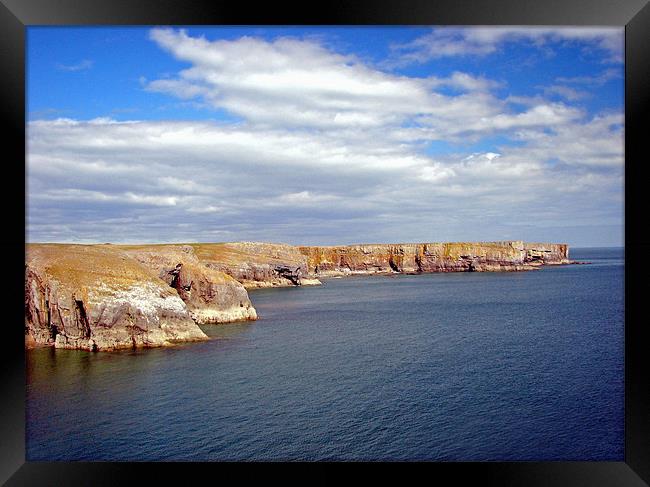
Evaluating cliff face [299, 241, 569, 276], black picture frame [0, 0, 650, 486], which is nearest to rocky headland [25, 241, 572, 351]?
black picture frame [0, 0, 650, 486]

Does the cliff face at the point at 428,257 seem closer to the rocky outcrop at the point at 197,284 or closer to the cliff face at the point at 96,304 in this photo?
the rocky outcrop at the point at 197,284

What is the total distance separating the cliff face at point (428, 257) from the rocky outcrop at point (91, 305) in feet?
200

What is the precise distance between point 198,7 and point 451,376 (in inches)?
597

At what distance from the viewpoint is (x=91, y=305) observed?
18.3 metres

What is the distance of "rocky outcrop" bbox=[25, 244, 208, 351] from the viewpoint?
18.5 metres

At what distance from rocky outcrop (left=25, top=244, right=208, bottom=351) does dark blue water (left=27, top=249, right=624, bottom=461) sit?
30.4 inches

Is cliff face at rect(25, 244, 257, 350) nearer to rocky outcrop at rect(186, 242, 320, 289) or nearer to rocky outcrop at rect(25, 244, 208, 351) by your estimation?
rocky outcrop at rect(25, 244, 208, 351)

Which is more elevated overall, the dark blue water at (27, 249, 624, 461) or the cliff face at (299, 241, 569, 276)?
the cliff face at (299, 241, 569, 276)

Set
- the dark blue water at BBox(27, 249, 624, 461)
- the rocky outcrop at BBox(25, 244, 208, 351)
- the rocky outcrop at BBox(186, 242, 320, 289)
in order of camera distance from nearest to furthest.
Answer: the dark blue water at BBox(27, 249, 624, 461) → the rocky outcrop at BBox(25, 244, 208, 351) → the rocky outcrop at BBox(186, 242, 320, 289)

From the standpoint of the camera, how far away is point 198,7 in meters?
5.38

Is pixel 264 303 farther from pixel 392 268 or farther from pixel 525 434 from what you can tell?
pixel 392 268

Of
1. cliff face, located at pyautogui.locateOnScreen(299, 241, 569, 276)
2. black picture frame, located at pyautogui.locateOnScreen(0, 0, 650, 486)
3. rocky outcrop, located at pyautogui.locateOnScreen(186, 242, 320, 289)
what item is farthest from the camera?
cliff face, located at pyautogui.locateOnScreen(299, 241, 569, 276)

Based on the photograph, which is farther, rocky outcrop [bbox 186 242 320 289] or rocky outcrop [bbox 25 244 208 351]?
rocky outcrop [bbox 186 242 320 289]

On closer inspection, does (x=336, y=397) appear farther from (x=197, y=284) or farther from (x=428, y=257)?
(x=428, y=257)
